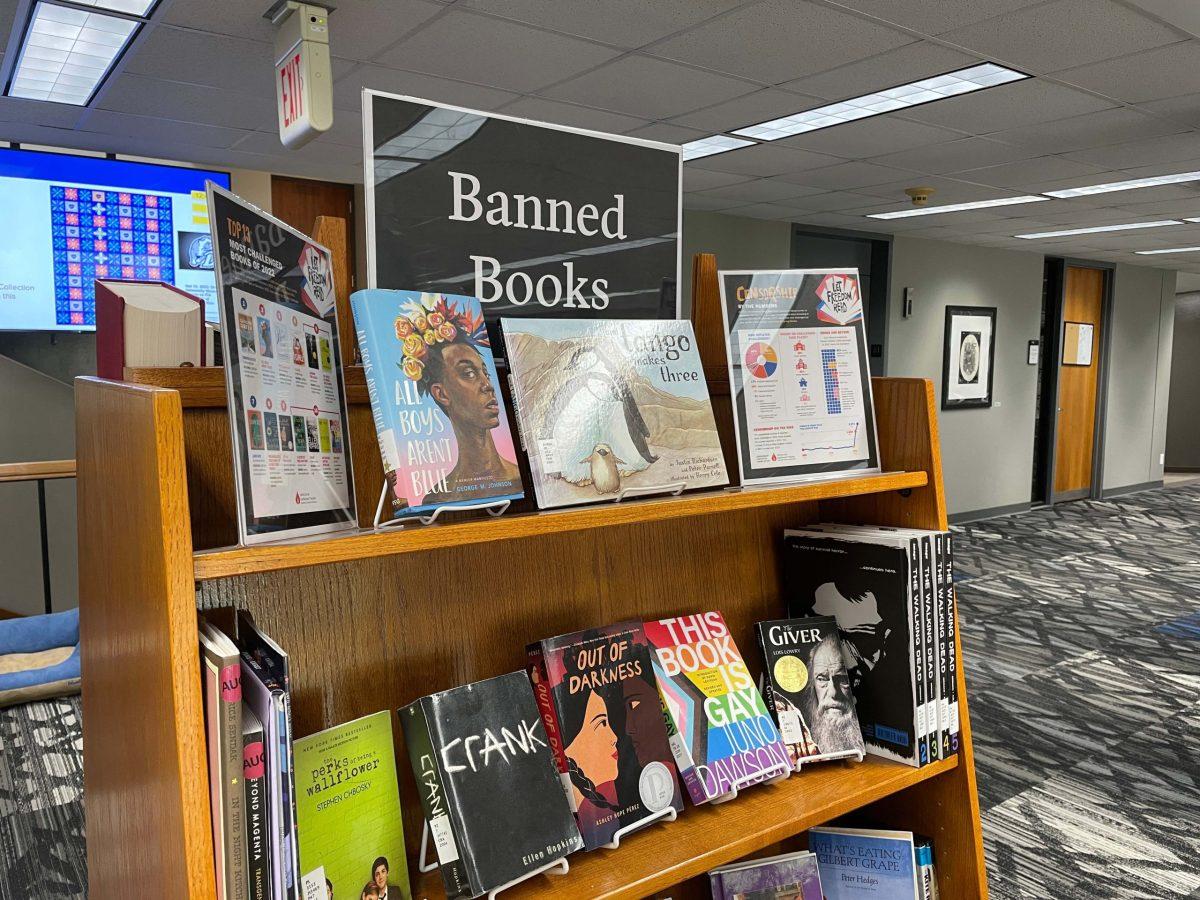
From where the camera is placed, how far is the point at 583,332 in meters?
1.03

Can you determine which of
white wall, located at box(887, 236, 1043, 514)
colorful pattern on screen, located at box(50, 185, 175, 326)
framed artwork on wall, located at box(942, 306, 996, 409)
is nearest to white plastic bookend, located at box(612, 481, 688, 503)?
colorful pattern on screen, located at box(50, 185, 175, 326)

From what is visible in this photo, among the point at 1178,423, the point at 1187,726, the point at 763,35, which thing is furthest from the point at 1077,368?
the point at 763,35

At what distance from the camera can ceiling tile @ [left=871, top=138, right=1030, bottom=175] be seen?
412 cm

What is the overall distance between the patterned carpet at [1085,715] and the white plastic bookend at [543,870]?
164 centimetres

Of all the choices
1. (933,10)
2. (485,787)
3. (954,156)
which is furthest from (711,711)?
(954,156)

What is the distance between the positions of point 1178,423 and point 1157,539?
613 cm

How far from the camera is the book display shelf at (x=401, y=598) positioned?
70 cm

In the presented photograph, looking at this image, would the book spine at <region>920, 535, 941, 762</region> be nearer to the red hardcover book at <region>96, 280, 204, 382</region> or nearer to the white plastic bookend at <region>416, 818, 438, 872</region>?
the white plastic bookend at <region>416, 818, 438, 872</region>

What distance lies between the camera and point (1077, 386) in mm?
8492

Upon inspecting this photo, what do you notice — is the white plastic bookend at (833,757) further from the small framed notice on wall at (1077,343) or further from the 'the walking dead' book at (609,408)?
the small framed notice on wall at (1077,343)

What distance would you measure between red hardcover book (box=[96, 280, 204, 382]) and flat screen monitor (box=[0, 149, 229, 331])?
3.41m

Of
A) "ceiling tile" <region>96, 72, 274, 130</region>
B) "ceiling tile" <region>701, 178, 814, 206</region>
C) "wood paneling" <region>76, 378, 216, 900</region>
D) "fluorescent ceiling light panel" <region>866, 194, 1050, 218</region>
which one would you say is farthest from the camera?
"fluorescent ceiling light panel" <region>866, 194, 1050, 218</region>

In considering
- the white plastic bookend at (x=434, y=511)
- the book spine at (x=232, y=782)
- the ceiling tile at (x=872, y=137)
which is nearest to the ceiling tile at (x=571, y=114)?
the ceiling tile at (x=872, y=137)

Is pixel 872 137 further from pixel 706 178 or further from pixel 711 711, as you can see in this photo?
pixel 711 711
